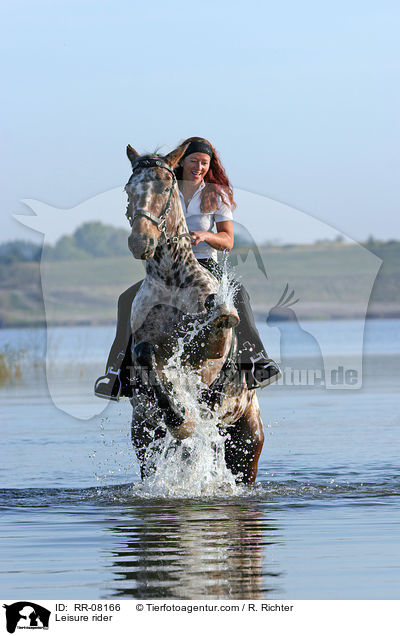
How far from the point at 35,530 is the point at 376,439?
257 inches

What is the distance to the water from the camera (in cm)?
666

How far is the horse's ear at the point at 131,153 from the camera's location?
8.83m

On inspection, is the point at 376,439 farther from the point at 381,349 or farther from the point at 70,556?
the point at 381,349

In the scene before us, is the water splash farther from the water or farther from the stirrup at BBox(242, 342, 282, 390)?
the stirrup at BBox(242, 342, 282, 390)

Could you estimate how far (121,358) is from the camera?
947 centimetres

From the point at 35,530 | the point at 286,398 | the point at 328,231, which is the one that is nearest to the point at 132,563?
the point at 35,530

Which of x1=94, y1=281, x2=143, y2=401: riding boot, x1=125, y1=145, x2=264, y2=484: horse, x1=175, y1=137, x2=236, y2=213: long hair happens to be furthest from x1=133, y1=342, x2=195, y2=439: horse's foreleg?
x1=175, y1=137, x2=236, y2=213: long hair

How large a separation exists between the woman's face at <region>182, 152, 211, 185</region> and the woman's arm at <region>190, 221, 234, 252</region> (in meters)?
0.42

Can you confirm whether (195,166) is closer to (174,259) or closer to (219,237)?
(219,237)

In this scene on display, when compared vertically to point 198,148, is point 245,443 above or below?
below

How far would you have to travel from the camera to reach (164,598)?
20.4ft
